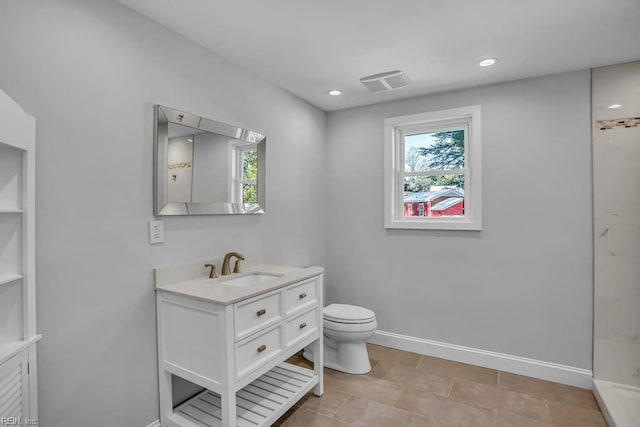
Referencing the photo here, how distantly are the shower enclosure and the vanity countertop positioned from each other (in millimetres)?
2106

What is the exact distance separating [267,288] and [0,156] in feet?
4.19

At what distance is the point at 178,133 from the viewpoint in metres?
2.06

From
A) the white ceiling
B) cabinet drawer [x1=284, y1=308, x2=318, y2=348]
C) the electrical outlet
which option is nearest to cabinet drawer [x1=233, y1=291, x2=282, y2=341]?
cabinet drawer [x1=284, y1=308, x2=318, y2=348]

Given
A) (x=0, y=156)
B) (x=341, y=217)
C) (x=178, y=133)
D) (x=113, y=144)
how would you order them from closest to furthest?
(x=0, y=156) < (x=113, y=144) < (x=178, y=133) < (x=341, y=217)

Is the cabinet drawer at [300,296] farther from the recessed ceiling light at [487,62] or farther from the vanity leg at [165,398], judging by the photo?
the recessed ceiling light at [487,62]

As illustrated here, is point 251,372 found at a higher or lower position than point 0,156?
lower

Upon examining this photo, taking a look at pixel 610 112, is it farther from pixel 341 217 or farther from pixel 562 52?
pixel 341 217

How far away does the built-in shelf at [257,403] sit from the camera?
6.33ft

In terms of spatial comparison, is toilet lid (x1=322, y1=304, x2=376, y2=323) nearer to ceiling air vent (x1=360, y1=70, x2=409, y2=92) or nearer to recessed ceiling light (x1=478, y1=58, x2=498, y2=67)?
ceiling air vent (x1=360, y1=70, x2=409, y2=92)

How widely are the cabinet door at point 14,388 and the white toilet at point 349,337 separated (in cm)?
193

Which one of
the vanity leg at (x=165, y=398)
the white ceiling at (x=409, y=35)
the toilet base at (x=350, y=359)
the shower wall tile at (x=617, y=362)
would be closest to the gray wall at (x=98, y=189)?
the vanity leg at (x=165, y=398)

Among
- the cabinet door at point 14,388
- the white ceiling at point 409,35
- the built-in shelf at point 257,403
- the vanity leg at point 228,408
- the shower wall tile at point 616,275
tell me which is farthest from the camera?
the shower wall tile at point 616,275

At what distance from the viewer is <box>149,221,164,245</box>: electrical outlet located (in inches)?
76.2

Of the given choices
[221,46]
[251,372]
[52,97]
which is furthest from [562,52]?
[52,97]
